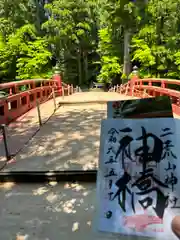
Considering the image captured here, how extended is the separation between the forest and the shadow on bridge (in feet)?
33.6

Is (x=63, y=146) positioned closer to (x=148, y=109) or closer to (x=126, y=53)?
(x=148, y=109)

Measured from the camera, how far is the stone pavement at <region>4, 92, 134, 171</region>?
3535 mm

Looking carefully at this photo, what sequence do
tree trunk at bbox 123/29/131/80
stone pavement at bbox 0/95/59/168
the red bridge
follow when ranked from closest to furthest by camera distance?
1. the red bridge
2. stone pavement at bbox 0/95/59/168
3. tree trunk at bbox 123/29/131/80

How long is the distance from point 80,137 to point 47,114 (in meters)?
2.30

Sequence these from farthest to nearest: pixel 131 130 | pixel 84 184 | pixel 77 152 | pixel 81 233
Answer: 1. pixel 77 152
2. pixel 84 184
3. pixel 81 233
4. pixel 131 130

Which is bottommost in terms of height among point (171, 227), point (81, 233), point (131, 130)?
point (81, 233)

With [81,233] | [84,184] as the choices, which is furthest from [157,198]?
[84,184]

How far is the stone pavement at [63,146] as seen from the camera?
3535 millimetres

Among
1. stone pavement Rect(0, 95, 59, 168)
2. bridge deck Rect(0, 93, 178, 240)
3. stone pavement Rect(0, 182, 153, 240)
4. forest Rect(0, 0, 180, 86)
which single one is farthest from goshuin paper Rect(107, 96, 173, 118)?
forest Rect(0, 0, 180, 86)

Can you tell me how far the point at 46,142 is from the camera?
4496 millimetres

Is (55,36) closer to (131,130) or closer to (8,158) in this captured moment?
(8,158)

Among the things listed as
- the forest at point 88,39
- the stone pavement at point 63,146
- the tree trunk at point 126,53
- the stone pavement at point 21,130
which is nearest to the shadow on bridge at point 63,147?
the stone pavement at point 63,146

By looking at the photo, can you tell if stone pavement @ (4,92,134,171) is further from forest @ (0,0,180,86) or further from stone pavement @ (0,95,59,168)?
forest @ (0,0,180,86)

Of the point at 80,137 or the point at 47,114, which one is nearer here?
the point at 80,137
